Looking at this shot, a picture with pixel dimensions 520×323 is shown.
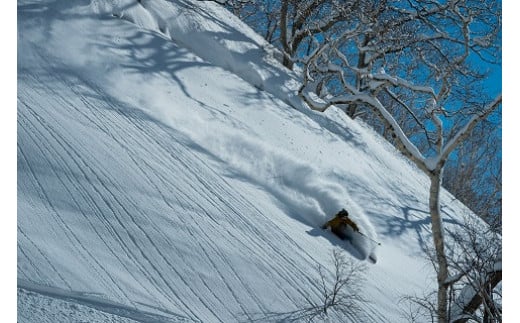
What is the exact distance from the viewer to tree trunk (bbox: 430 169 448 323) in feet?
13.0

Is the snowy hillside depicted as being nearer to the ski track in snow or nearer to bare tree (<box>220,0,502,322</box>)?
the ski track in snow

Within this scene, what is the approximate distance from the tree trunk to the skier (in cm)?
66

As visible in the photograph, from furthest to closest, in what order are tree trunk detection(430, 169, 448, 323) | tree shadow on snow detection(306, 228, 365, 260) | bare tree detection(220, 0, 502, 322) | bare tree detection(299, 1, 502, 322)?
bare tree detection(220, 0, 502, 322), bare tree detection(299, 1, 502, 322), tree shadow on snow detection(306, 228, 365, 260), tree trunk detection(430, 169, 448, 323)

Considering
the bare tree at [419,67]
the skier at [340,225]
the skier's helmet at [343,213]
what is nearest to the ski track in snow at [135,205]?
the skier at [340,225]

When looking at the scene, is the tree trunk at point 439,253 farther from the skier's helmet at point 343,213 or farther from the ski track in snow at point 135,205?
the ski track in snow at point 135,205

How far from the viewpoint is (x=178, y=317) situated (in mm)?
3482

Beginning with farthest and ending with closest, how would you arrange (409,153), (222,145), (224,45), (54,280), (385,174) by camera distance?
(224,45), (385,174), (222,145), (409,153), (54,280)

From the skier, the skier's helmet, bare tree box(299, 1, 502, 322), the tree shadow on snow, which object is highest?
bare tree box(299, 1, 502, 322)

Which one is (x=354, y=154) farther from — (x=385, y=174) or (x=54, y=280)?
(x=54, y=280)

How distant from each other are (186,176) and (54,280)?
172 cm

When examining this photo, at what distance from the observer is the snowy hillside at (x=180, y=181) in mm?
3637

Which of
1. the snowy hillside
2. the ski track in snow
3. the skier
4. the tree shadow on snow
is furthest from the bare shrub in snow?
the ski track in snow

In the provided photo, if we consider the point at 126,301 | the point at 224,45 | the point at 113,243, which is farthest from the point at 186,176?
the point at 224,45

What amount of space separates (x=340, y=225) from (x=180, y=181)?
134cm
